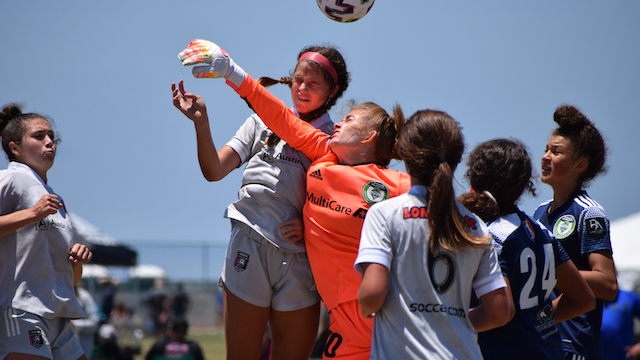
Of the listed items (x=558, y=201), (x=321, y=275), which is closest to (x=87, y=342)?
(x=321, y=275)

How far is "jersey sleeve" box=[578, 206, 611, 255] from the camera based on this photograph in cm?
344

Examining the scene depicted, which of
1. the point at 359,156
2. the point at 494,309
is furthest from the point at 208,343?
the point at 494,309

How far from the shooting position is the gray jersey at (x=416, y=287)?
2182 millimetres

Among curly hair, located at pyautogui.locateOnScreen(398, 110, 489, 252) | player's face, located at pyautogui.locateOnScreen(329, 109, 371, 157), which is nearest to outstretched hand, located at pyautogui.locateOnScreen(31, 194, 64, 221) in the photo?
player's face, located at pyautogui.locateOnScreen(329, 109, 371, 157)

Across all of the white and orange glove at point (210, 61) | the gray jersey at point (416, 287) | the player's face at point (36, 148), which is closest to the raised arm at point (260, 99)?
the white and orange glove at point (210, 61)

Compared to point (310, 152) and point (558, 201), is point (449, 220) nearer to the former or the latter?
point (310, 152)

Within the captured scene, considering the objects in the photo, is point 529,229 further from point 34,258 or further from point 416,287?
point 34,258

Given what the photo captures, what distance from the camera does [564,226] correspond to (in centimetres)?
361

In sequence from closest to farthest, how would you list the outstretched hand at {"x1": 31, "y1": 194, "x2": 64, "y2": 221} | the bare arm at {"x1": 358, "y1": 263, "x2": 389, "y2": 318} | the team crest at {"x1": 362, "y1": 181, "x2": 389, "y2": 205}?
the bare arm at {"x1": 358, "y1": 263, "x2": 389, "y2": 318} < the team crest at {"x1": 362, "y1": 181, "x2": 389, "y2": 205} < the outstretched hand at {"x1": 31, "y1": 194, "x2": 64, "y2": 221}

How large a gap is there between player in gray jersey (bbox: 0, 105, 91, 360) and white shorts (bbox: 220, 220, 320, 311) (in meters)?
1.17

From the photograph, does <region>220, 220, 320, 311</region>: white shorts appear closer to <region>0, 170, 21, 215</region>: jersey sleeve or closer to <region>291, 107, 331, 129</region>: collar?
<region>291, 107, 331, 129</region>: collar

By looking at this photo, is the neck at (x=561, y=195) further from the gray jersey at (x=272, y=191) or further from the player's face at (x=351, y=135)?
the gray jersey at (x=272, y=191)

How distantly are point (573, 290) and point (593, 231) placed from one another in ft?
2.42

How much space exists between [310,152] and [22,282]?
6.53ft
